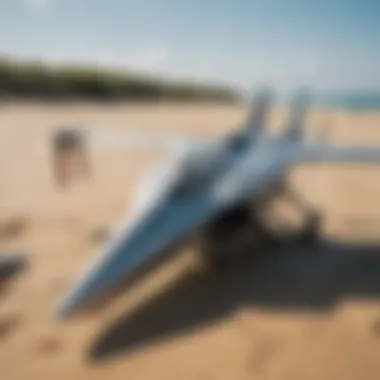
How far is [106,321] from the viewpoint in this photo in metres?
3.48

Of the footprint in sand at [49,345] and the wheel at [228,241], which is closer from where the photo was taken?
the footprint in sand at [49,345]

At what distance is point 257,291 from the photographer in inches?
163

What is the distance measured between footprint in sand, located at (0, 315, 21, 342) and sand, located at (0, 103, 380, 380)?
0.01 m

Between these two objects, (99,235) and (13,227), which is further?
(13,227)

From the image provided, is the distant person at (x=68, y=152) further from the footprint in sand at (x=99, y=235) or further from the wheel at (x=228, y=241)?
the wheel at (x=228, y=241)

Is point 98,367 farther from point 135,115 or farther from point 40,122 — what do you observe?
point 135,115

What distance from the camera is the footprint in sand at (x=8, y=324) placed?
3.41m

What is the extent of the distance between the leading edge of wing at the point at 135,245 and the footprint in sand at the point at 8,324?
62 cm

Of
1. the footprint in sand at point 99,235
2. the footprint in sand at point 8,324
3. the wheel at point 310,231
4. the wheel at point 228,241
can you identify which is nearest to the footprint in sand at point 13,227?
the footprint in sand at point 99,235

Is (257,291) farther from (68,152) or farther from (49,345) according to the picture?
(68,152)

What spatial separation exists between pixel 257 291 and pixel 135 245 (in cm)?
130

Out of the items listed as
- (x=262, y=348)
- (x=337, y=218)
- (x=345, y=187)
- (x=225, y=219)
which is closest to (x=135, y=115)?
(x=345, y=187)

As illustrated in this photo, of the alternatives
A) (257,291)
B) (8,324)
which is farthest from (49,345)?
(257,291)

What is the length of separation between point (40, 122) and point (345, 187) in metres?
8.78
